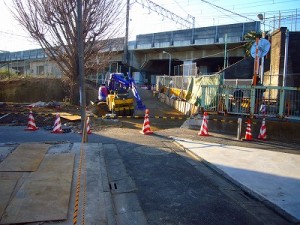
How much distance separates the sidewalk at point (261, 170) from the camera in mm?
6153

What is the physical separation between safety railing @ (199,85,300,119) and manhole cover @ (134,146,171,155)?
489 cm

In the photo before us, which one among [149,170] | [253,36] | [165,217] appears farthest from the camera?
[253,36]

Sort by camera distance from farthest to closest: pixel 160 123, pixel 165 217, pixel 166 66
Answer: pixel 166 66, pixel 160 123, pixel 165 217

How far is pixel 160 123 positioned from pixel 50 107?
995cm

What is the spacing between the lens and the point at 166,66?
62.2 metres

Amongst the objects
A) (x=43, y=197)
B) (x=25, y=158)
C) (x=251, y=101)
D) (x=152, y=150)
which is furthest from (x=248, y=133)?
(x=43, y=197)

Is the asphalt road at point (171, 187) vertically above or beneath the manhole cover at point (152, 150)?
beneath

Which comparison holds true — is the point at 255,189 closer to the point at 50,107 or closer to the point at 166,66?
the point at 50,107

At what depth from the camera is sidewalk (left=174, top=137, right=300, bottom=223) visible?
242 inches

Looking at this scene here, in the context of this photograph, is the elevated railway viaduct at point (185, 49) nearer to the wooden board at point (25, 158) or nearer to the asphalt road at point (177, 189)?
the asphalt road at point (177, 189)

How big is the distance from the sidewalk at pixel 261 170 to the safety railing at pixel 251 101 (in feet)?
9.44

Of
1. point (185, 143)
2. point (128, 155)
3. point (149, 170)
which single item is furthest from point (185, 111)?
point (149, 170)

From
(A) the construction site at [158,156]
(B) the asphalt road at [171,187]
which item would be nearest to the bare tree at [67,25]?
(A) the construction site at [158,156]

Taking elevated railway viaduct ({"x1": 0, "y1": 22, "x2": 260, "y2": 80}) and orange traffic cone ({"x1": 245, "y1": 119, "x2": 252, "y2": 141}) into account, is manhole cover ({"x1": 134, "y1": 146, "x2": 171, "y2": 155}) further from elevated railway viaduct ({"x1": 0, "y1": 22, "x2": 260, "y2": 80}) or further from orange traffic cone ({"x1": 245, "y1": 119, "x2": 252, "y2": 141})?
elevated railway viaduct ({"x1": 0, "y1": 22, "x2": 260, "y2": 80})
